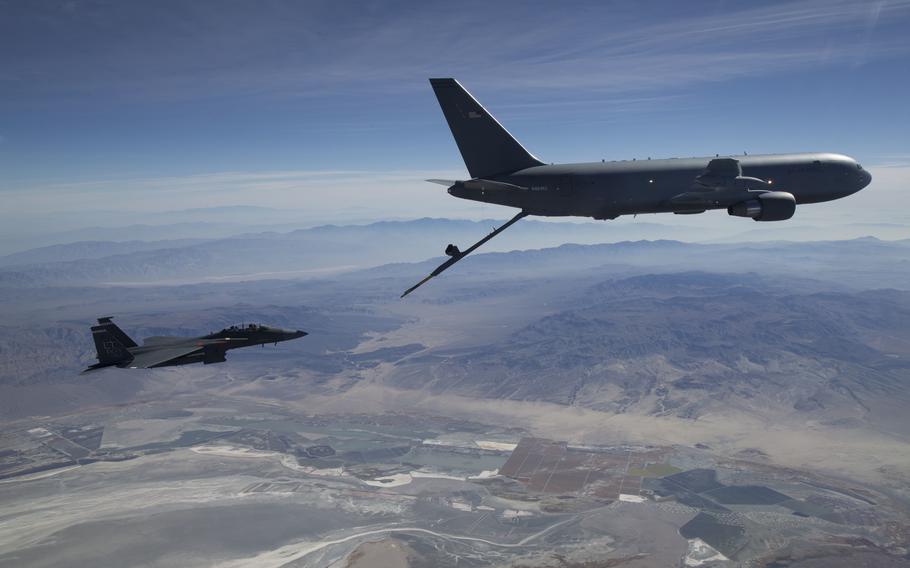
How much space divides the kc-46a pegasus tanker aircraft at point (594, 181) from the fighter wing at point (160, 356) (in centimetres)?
2194

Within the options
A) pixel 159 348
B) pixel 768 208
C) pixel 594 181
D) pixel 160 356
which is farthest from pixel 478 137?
pixel 159 348

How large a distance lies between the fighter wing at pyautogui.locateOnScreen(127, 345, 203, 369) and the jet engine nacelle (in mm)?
38305

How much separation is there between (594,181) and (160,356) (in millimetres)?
31951

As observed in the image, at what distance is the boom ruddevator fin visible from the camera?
1436 inches

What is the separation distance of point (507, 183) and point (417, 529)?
616 ft

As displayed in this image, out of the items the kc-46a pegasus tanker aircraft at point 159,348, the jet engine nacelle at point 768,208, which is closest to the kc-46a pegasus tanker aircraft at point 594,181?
the jet engine nacelle at point 768,208

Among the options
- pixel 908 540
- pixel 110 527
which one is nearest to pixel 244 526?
pixel 110 527

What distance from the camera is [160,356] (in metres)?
38.6

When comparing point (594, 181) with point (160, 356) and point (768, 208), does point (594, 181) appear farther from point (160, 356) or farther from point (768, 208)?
point (160, 356)

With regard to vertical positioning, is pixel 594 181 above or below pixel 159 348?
above

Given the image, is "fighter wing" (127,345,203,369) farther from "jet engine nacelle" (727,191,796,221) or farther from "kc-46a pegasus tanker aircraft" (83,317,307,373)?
"jet engine nacelle" (727,191,796,221)

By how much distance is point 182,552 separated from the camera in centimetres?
17750

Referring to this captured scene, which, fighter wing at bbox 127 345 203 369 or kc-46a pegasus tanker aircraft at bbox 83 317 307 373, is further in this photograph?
kc-46a pegasus tanker aircraft at bbox 83 317 307 373

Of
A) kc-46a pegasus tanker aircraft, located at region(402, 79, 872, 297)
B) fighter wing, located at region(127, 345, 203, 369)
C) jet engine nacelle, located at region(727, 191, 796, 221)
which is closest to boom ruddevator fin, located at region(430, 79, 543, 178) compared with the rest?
kc-46a pegasus tanker aircraft, located at region(402, 79, 872, 297)
